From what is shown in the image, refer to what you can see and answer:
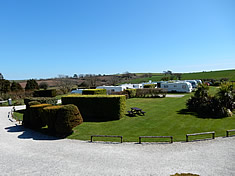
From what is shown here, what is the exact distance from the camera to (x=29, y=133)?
457 inches

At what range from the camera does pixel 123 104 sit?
1466 centimetres

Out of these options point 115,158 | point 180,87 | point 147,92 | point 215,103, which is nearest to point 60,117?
Result: point 115,158

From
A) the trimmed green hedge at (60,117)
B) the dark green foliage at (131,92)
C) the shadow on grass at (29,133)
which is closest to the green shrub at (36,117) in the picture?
the trimmed green hedge at (60,117)

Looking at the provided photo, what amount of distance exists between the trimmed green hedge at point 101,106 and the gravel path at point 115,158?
485 cm

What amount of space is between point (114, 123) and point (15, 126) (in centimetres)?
827

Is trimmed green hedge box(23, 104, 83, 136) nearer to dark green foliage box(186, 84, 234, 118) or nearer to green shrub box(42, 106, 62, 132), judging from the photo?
green shrub box(42, 106, 62, 132)

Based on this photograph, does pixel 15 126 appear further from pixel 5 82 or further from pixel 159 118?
pixel 5 82

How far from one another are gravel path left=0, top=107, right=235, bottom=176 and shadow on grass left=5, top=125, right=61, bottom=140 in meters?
0.78

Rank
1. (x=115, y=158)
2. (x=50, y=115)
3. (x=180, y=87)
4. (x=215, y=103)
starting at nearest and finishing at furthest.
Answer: (x=115, y=158)
(x=50, y=115)
(x=215, y=103)
(x=180, y=87)

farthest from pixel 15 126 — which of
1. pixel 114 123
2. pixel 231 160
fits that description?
pixel 231 160

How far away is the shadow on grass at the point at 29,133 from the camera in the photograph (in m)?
10.7

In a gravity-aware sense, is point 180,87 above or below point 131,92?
above

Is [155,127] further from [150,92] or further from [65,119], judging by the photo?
[150,92]

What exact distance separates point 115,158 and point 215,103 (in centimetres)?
1155
